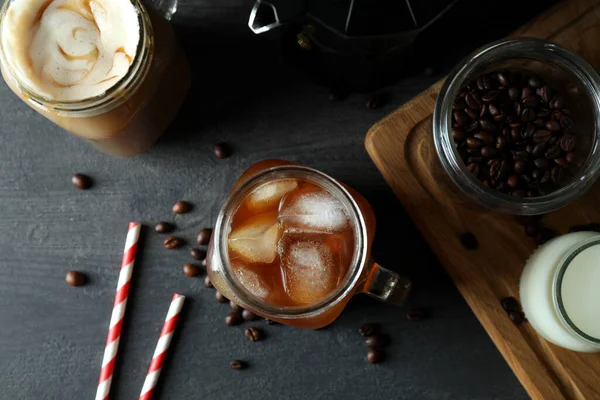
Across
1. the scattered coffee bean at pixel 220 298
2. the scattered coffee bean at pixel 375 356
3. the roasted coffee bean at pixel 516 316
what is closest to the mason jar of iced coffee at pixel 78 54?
the scattered coffee bean at pixel 220 298

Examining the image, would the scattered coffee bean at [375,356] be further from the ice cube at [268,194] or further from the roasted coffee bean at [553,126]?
the roasted coffee bean at [553,126]

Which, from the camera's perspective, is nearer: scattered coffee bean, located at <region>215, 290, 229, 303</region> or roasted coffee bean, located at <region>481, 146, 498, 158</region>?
roasted coffee bean, located at <region>481, 146, 498, 158</region>

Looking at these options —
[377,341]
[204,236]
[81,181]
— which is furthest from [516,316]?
[81,181]

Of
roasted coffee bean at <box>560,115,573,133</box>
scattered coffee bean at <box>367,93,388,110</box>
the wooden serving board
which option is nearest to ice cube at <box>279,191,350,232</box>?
the wooden serving board

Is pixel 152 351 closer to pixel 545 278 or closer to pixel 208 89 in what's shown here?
pixel 208 89

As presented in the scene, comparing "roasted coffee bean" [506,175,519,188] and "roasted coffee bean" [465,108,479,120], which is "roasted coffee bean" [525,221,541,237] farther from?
"roasted coffee bean" [465,108,479,120]
